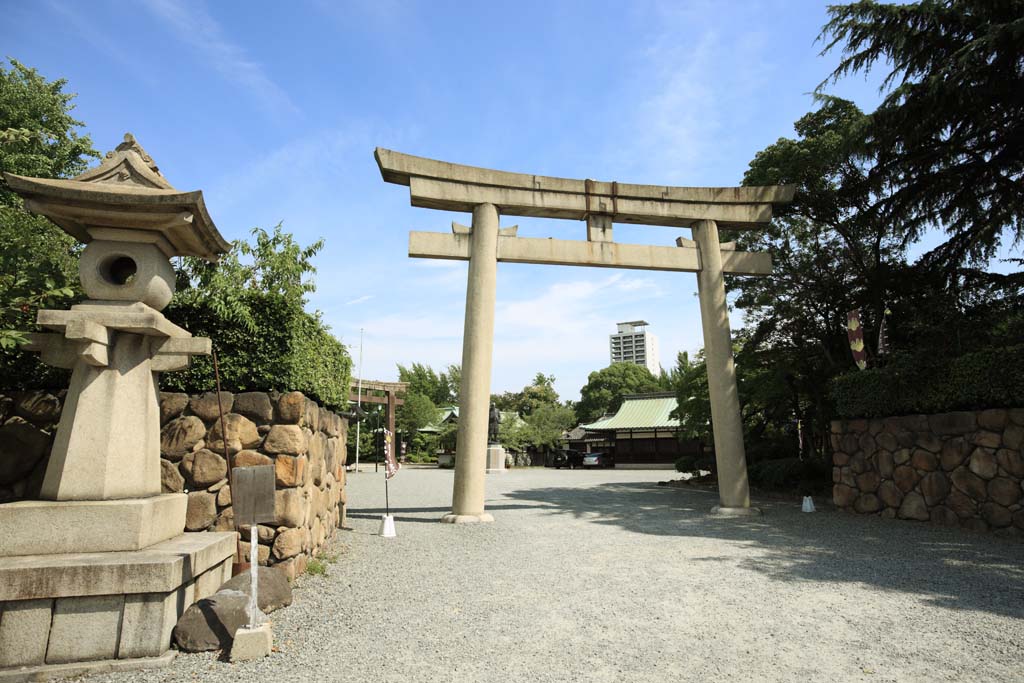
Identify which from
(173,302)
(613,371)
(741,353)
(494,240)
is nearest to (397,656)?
(173,302)

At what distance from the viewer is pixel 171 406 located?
488 centimetres

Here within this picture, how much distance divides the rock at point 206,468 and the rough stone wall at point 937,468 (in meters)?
9.20

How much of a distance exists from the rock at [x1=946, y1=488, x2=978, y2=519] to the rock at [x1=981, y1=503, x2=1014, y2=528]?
0.15 metres

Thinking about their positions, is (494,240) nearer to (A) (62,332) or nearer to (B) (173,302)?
(B) (173,302)

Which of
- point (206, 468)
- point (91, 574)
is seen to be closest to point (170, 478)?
point (206, 468)

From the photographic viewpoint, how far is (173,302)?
507 centimetres

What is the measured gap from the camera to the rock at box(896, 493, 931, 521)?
822cm

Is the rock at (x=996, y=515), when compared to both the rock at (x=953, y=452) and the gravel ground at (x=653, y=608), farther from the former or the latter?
the rock at (x=953, y=452)

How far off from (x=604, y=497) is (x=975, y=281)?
789 cm

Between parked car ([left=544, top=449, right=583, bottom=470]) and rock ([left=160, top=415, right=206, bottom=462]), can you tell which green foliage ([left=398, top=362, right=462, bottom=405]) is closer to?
parked car ([left=544, top=449, right=583, bottom=470])

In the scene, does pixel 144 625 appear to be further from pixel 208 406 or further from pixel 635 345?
pixel 635 345

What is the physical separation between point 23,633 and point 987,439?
10098 millimetres

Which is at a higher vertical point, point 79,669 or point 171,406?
point 171,406

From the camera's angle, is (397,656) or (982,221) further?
(982,221)
